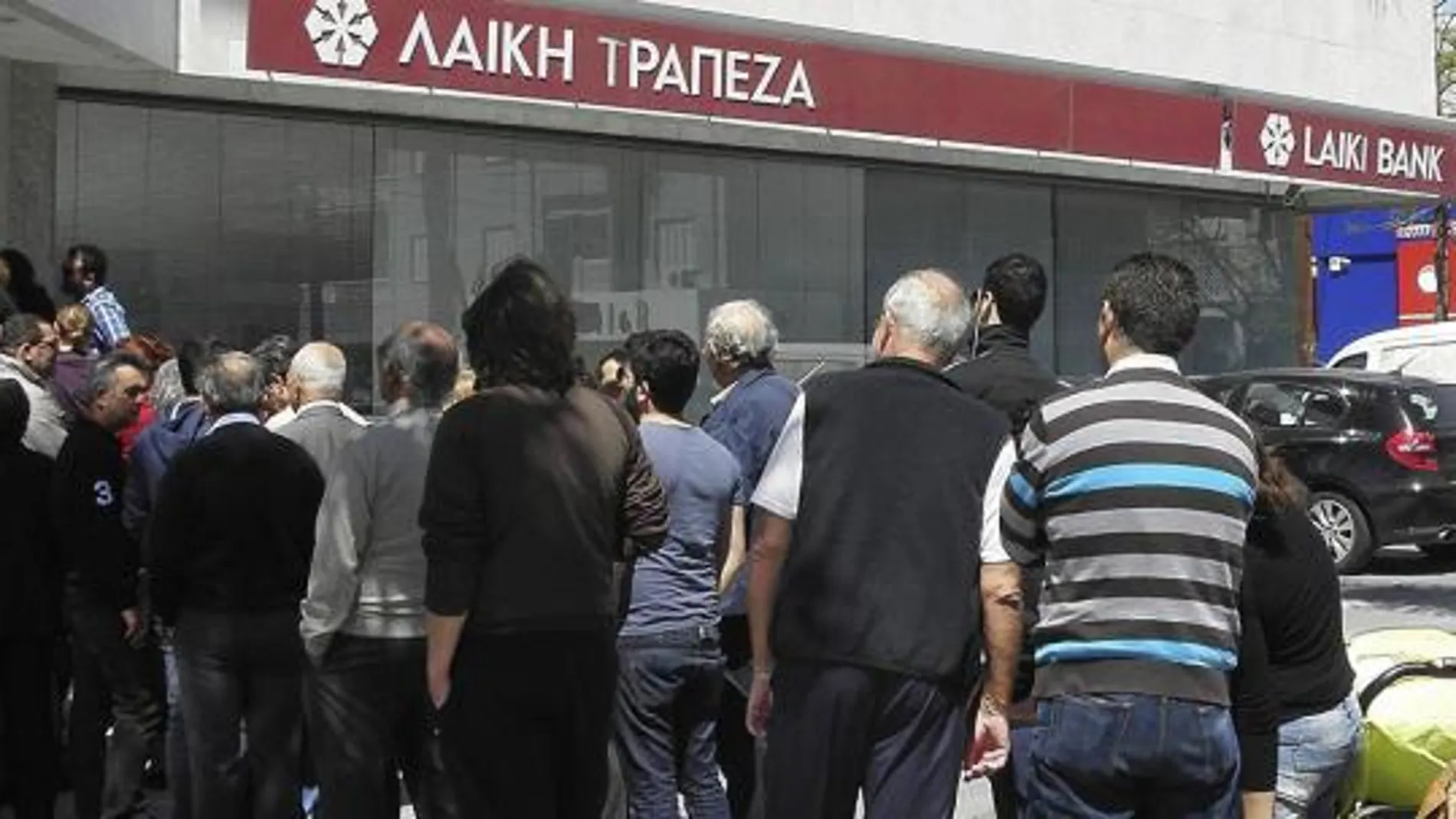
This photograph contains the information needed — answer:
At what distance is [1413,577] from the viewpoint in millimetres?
15125

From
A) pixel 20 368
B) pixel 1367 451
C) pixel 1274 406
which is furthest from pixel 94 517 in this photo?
pixel 1274 406

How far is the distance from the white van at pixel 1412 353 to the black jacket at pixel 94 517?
1247 centimetres

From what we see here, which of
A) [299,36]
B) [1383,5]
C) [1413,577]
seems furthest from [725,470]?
[1383,5]

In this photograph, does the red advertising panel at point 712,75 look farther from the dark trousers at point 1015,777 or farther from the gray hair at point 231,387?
the dark trousers at point 1015,777

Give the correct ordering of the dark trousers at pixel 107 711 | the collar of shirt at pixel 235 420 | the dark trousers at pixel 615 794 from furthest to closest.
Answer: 1. the dark trousers at pixel 107 711
2. the collar of shirt at pixel 235 420
3. the dark trousers at pixel 615 794

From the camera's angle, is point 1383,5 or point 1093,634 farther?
point 1383,5

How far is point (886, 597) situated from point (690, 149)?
11.0 m

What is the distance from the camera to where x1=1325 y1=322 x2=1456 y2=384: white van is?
16.9 m

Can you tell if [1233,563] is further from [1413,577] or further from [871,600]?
[1413,577]

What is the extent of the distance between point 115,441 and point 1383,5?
16.4 meters

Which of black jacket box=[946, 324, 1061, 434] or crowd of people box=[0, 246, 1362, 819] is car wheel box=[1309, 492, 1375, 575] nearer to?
crowd of people box=[0, 246, 1362, 819]

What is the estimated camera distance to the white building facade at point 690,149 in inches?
474

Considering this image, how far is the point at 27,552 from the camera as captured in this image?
263 inches

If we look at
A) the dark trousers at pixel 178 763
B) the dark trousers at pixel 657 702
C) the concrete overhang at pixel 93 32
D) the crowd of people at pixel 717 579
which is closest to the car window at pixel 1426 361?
the concrete overhang at pixel 93 32
